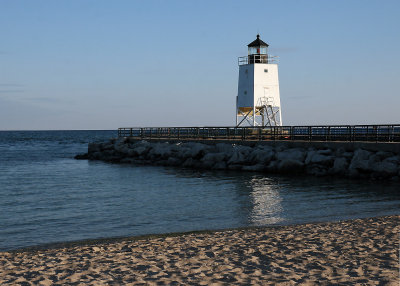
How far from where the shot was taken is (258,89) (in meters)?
36.6

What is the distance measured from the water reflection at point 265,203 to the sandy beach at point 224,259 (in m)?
2.47

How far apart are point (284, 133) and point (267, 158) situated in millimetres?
3375

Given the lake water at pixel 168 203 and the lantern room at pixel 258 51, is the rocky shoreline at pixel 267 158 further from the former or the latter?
the lantern room at pixel 258 51

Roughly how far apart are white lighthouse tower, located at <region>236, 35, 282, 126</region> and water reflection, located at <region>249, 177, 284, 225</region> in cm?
1382

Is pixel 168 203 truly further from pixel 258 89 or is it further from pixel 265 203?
pixel 258 89

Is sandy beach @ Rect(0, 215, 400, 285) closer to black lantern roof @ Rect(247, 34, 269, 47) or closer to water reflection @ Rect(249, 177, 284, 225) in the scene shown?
water reflection @ Rect(249, 177, 284, 225)

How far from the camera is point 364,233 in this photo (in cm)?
1036

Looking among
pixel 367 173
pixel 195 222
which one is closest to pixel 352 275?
pixel 195 222

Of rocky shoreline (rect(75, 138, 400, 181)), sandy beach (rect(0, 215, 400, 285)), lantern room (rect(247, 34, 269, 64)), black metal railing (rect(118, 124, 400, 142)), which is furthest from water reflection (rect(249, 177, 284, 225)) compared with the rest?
lantern room (rect(247, 34, 269, 64))

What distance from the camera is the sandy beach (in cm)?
712

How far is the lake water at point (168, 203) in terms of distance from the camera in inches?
499

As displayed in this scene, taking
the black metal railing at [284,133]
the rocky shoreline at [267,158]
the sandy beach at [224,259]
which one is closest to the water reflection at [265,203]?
the sandy beach at [224,259]

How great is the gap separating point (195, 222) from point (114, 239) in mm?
2959

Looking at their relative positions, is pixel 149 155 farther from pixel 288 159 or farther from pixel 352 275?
pixel 352 275
